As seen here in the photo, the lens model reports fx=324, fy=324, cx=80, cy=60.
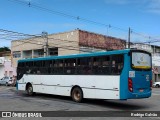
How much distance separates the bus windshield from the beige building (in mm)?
29421

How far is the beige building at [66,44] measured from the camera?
50844 mm

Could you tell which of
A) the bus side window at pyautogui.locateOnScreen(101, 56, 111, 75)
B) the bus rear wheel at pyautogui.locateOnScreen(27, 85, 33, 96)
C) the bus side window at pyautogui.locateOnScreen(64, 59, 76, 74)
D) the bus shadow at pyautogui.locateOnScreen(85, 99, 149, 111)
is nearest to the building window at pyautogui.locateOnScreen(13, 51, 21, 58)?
the bus rear wheel at pyautogui.locateOnScreen(27, 85, 33, 96)

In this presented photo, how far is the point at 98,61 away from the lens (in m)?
17.4

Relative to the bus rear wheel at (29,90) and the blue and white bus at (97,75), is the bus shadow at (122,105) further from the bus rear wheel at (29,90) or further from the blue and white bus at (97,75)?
the bus rear wheel at (29,90)

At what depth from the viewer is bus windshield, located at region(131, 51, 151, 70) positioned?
16047 mm

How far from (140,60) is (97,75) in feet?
8.10

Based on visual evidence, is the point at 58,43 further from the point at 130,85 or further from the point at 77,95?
the point at 130,85

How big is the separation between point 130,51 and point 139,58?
854 mm

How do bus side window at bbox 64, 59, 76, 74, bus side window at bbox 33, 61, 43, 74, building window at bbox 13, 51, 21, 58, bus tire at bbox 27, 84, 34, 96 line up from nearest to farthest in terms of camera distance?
1. bus side window at bbox 64, 59, 76, 74
2. bus side window at bbox 33, 61, 43, 74
3. bus tire at bbox 27, 84, 34, 96
4. building window at bbox 13, 51, 21, 58

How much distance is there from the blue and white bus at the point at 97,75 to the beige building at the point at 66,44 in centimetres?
2439

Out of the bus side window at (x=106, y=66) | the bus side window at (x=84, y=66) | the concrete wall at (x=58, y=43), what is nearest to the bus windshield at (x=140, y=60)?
the bus side window at (x=106, y=66)

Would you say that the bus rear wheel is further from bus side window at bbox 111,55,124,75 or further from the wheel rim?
bus side window at bbox 111,55,124,75

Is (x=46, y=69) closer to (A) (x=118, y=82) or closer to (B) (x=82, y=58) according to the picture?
(B) (x=82, y=58)

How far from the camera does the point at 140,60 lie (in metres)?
16.5
